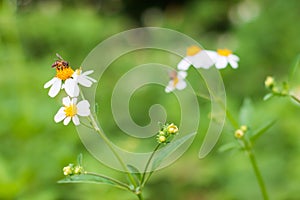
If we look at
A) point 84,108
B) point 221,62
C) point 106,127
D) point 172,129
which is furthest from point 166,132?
point 106,127

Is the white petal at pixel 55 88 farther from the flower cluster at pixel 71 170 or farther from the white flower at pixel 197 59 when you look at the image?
the white flower at pixel 197 59

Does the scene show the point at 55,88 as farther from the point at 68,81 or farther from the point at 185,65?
the point at 185,65

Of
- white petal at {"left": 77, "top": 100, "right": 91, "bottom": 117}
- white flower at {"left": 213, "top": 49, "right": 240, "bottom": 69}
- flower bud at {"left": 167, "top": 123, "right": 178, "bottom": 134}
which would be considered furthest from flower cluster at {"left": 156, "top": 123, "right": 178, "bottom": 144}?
white flower at {"left": 213, "top": 49, "right": 240, "bottom": 69}

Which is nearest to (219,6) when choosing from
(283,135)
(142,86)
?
(142,86)

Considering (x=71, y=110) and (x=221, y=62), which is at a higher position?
(x=221, y=62)

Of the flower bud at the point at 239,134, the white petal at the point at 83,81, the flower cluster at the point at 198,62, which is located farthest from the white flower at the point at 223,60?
the white petal at the point at 83,81

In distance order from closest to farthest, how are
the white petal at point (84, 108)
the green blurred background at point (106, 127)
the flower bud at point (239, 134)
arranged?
the white petal at point (84, 108) < the flower bud at point (239, 134) < the green blurred background at point (106, 127)
